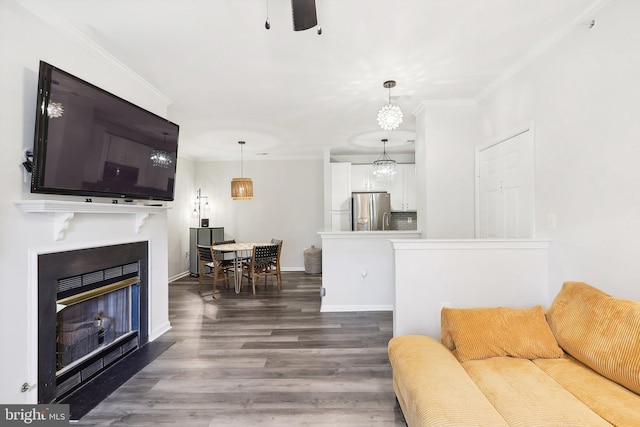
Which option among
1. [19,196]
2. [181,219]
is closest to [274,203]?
[181,219]

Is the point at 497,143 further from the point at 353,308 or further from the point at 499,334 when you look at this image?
the point at 353,308

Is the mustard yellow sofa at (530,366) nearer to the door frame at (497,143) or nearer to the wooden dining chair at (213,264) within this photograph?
the door frame at (497,143)

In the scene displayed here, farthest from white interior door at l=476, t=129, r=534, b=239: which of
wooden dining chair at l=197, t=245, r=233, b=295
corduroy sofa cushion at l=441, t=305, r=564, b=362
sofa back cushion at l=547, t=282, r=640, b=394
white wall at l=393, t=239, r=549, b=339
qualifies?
wooden dining chair at l=197, t=245, r=233, b=295

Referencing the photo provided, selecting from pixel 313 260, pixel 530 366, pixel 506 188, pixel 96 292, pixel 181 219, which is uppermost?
pixel 506 188

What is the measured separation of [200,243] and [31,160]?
441cm

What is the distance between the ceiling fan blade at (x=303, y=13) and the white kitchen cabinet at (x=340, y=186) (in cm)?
437

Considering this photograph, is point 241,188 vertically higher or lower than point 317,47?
lower

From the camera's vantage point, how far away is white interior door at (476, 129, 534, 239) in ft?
8.36

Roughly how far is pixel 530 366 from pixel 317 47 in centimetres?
251

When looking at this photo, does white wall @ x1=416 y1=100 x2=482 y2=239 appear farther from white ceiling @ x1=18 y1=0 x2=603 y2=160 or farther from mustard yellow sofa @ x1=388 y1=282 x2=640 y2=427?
mustard yellow sofa @ x1=388 y1=282 x2=640 y2=427

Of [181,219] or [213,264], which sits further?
[181,219]

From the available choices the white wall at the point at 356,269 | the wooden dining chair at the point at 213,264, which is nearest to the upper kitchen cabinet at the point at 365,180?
the white wall at the point at 356,269

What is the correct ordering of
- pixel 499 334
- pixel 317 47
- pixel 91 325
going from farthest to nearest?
pixel 91 325
pixel 317 47
pixel 499 334

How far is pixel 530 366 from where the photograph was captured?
5.20 ft
